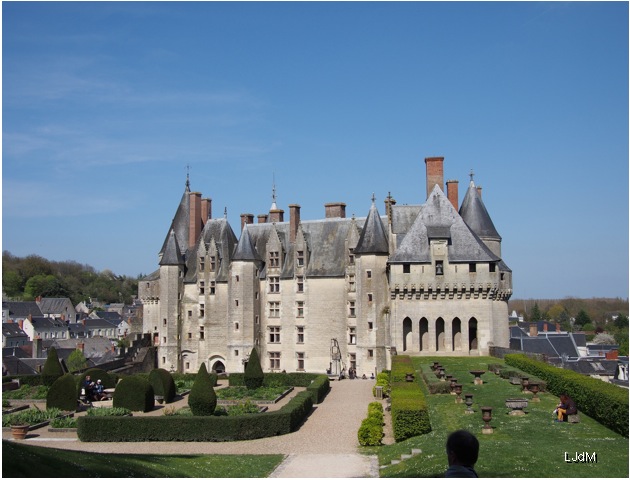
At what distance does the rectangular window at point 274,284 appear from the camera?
48500 mm

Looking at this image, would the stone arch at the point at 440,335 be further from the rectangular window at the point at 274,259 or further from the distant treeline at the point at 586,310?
the distant treeline at the point at 586,310

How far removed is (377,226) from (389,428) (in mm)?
21068

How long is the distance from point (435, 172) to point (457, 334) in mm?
9741

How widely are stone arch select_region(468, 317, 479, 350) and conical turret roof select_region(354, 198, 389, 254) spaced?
662 cm

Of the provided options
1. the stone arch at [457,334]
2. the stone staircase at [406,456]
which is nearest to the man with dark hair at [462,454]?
the stone staircase at [406,456]

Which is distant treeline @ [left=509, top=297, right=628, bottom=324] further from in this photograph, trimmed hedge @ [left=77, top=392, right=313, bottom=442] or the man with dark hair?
the man with dark hair

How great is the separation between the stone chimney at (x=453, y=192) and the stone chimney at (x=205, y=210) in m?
18.0

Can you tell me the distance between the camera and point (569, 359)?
2244 inches

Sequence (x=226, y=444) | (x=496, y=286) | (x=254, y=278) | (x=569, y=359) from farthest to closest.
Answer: (x=569, y=359) < (x=254, y=278) < (x=496, y=286) < (x=226, y=444)

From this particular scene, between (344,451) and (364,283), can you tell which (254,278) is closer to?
(364,283)

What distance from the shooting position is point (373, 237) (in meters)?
44.5

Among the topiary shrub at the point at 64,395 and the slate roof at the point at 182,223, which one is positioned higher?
the slate roof at the point at 182,223

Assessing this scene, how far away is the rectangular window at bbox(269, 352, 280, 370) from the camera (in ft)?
158

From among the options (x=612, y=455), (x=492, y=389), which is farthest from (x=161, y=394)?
(x=612, y=455)
